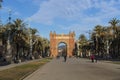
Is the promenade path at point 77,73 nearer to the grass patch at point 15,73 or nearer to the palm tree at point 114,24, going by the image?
the grass patch at point 15,73

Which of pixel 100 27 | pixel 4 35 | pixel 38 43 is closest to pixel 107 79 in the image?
pixel 4 35

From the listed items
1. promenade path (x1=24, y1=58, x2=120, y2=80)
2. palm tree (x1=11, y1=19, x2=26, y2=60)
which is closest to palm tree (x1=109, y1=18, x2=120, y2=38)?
palm tree (x1=11, y1=19, x2=26, y2=60)

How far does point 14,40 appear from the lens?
81250mm

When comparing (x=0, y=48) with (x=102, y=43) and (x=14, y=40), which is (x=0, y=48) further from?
(x=102, y=43)

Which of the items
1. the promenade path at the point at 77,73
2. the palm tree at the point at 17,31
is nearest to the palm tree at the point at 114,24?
the palm tree at the point at 17,31

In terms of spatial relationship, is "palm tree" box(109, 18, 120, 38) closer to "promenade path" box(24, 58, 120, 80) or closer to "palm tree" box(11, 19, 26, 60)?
"palm tree" box(11, 19, 26, 60)

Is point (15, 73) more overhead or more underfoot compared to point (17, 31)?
more underfoot

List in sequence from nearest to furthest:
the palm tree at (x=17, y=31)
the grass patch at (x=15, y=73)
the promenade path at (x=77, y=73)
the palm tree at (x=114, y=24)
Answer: the promenade path at (x=77, y=73), the grass patch at (x=15, y=73), the palm tree at (x=17, y=31), the palm tree at (x=114, y=24)

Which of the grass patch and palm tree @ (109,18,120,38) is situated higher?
palm tree @ (109,18,120,38)

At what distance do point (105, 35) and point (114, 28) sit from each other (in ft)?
22.0

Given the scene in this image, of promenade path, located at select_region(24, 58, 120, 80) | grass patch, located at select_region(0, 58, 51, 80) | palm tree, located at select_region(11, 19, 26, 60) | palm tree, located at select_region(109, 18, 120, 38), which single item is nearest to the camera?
promenade path, located at select_region(24, 58, 120, 80)

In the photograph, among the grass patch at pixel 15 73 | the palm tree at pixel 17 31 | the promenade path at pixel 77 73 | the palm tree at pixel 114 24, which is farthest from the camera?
the palm tree at pixel 114 24

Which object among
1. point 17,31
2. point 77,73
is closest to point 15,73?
point 77,73

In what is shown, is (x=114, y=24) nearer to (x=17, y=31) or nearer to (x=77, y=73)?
(x=17, y=31)
